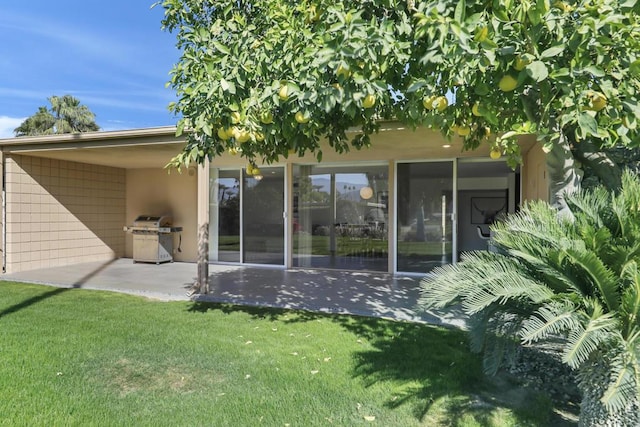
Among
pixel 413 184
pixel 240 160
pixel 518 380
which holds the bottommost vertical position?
pixel 518 380

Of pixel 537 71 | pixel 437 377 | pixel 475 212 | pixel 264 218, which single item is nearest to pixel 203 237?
pixel 264 218

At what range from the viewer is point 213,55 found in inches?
121

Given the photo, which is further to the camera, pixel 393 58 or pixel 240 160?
pixel 240 160

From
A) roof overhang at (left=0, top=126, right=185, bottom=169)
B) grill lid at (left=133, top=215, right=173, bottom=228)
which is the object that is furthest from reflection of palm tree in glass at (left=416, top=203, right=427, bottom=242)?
grill lid at (left=133, top=215, right=173, bottom=228)

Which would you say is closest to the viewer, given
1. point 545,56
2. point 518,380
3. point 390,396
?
point 545,56

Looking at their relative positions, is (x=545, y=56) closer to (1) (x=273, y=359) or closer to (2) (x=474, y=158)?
(1) (x=273, y=359)

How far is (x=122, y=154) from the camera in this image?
8641mm

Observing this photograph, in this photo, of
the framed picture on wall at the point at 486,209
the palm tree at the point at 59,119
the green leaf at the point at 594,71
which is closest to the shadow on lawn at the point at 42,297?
the green leaf at the point at 594,71

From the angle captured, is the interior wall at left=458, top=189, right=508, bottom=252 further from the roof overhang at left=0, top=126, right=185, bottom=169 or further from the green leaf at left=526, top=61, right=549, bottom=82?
the green leaf at left=526, top=61, right=549, bottom=82

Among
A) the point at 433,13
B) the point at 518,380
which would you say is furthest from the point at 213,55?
the point at 518,380

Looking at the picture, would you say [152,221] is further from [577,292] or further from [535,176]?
[577,292]

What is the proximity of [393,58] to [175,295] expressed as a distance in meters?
5.58

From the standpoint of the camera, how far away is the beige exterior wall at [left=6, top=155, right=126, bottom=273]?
8.84 metres

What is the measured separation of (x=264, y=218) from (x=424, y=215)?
4.03m
